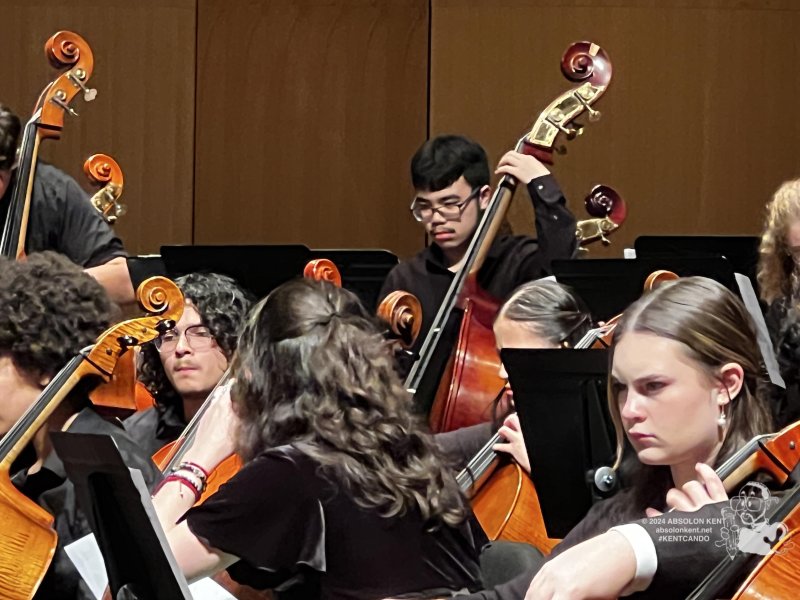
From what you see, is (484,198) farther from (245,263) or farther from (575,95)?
(245,263)

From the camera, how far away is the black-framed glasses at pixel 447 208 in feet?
10.5

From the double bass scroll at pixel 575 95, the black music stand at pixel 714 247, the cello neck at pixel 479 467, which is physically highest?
the double bass scroll at pixel 575 95

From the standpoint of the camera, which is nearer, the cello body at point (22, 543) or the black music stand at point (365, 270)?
the cello body at point (22, 543)

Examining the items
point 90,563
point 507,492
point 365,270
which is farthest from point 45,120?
point 90,563

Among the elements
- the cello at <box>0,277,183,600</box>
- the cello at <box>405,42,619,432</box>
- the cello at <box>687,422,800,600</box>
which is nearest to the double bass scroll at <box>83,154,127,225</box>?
the cello at <box>405,42,619,432</box>

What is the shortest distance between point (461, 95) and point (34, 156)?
2.24 metres

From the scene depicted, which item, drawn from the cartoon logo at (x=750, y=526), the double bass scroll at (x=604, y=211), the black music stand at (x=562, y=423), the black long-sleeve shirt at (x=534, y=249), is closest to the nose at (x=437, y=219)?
the black long-sleeve shirt at (x=534, y=249)

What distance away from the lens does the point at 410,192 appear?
192 inches

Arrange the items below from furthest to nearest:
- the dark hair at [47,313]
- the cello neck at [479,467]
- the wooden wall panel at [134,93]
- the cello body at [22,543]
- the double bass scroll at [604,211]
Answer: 1. the wooden wall panel at [134,93]
2. the double bass scroll at [604,211]
3. the cello neck at [479,467]
4. the dark hair at [47,313]
5. the cello body at [22,543]

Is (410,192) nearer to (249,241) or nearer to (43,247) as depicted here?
(249,241)

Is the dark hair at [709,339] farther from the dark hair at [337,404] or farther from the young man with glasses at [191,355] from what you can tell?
the young man with glasses at [191,355]

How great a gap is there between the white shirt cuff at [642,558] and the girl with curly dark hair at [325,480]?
1.64ft

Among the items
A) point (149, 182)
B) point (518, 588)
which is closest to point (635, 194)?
point (149, 182)

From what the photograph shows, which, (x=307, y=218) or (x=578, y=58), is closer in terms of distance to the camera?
(x=578, y=58)
